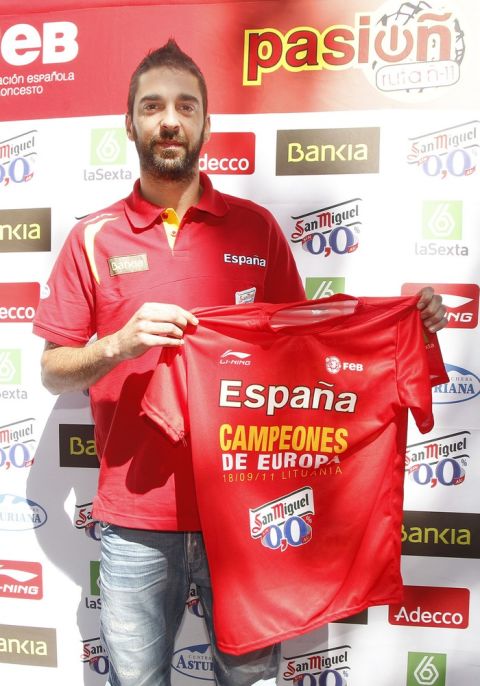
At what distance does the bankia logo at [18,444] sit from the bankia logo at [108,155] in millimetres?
936

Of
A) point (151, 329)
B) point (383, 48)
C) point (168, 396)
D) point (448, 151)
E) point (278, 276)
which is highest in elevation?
point (383, 48)

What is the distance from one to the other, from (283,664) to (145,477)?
3.79 feet

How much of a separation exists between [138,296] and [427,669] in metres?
1.69

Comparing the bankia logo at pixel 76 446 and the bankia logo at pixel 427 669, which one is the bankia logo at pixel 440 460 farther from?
the bankia logo at pixel 76 446

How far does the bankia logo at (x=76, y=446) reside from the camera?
2268mm

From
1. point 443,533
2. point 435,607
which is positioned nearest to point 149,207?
point 443,533

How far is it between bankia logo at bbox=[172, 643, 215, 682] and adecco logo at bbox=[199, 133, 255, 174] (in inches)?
67.8

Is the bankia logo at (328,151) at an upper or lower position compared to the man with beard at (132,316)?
upper

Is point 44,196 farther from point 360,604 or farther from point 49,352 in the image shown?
point 360,604

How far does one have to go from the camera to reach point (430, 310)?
155 cm

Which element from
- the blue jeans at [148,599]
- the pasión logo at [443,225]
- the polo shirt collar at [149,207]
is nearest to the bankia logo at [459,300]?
the pasión logo at [443,225]

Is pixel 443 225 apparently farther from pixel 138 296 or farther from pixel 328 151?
pixel 138 296

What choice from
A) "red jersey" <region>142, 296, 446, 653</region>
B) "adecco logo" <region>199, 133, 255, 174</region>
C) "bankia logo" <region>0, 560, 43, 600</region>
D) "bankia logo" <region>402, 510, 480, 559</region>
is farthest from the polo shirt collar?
"bankia logo" <region>0, 560, 43, 600</region>

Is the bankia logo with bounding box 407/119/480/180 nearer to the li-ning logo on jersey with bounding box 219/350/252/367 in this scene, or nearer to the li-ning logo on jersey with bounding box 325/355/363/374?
the li-ning logo on jersey with bounding box 325/355/363/374
